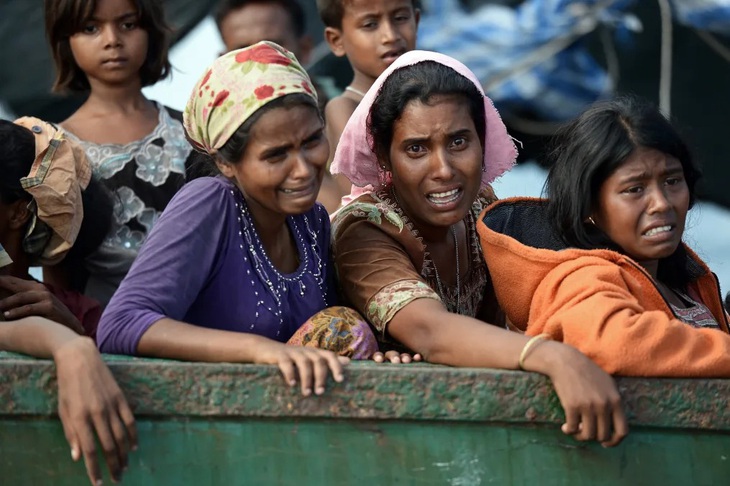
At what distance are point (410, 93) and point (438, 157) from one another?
19 cm

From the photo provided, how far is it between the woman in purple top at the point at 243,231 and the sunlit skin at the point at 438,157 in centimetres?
34

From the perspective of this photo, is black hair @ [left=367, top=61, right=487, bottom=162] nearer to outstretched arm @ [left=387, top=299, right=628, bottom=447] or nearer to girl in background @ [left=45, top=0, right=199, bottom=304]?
outstretched arm @ [left=387, top=299, right=628, bottom=447]

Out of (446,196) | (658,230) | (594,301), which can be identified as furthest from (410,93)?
(594,301)

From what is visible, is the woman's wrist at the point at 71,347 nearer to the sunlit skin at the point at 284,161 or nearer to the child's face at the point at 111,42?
the sunlit skin at the point at 284,161

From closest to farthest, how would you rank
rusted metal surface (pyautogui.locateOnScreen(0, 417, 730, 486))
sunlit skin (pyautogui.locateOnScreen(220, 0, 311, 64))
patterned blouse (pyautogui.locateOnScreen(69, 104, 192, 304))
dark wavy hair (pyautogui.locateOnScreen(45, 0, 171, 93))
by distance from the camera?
rusted metal surface (pyautogui.locateOnScreen(0, 417, 730, 486)) → patterned blouse (pyautogui.locateOnScreen(69, 104, 192, 304)) → dark wavy hair (pyautogui.locateOnScreen(45, 0, 171, 93)) → sunlit skin (pyautogui.locateOnScreen(220, 0, 311, 64))

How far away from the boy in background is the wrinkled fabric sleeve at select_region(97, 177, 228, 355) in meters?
1.56

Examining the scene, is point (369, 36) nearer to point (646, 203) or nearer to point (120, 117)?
point (120, 117)

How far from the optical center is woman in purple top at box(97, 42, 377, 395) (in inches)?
106

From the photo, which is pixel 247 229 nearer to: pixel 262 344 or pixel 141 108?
pixel 262 344

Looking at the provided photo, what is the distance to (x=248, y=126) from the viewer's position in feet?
9.18

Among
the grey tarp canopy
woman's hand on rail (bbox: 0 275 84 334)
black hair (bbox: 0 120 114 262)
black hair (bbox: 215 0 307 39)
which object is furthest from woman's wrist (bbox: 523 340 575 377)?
black hair (bbox: 215 0 307 39)

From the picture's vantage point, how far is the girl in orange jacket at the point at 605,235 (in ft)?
8.94

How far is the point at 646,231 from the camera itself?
9.81 feet

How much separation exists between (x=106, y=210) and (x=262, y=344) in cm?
141
